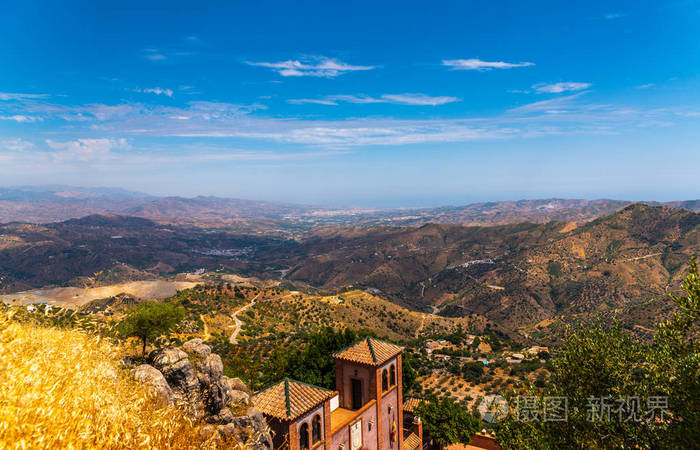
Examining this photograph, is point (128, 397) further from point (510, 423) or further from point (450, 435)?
point (450, 435)

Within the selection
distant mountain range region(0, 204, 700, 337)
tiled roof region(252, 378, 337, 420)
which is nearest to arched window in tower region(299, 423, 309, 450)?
tiled roof region(252, 378, 337, 420)

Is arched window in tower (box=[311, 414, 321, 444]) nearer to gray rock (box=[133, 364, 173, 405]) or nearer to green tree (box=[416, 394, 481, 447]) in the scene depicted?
gray rock (box=[133, 364, 173, 405])

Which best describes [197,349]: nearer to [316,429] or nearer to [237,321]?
[316,429]

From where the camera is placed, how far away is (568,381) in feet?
49.9

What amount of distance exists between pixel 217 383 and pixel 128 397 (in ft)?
15.5

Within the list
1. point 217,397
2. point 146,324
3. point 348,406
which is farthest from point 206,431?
point 348,406

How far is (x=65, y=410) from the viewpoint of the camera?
234 inches

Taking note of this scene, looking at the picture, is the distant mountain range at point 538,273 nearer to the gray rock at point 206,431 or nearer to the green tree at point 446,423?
the green tree at point 446,423

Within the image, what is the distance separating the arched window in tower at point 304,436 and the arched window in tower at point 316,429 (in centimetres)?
36

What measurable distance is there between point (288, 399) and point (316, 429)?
8.91 ft

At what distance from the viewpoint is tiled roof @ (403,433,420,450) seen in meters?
26.7

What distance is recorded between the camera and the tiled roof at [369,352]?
883 inches

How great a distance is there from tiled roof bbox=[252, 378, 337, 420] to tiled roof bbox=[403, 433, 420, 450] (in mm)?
13095

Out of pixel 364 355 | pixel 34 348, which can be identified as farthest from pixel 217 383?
pixel 364 355
